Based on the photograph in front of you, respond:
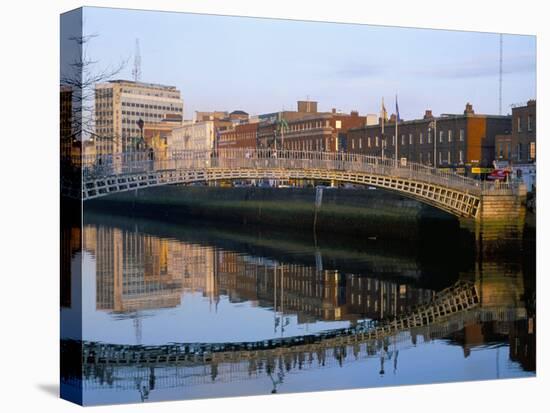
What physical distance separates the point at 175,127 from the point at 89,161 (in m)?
2.19

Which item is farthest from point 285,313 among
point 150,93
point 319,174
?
point 150,93

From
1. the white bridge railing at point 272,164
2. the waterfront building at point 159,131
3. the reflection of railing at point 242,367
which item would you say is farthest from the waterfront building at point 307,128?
the reflection of railing at point 242,367

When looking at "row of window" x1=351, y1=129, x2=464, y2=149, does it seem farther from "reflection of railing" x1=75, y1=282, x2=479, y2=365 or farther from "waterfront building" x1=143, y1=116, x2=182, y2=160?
"waterfront building" x1=143, y1=116, x2=182, y2=160

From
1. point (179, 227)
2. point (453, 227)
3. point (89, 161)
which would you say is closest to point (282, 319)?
point (89, 161)

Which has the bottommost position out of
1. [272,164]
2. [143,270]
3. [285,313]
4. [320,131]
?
[285,313]

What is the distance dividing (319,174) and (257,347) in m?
8.65

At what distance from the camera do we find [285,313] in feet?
51.8

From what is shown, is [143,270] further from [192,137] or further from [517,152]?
[192,137]

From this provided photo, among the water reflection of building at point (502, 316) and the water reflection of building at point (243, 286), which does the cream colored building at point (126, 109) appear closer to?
A: the water reflection of building at point (243, 286)

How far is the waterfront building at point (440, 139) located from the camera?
15523 millimetres

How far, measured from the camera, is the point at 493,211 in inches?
815

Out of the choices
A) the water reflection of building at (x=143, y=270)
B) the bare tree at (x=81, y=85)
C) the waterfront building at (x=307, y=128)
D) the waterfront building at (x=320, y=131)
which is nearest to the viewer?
the bare tree at (x=81, y=85)

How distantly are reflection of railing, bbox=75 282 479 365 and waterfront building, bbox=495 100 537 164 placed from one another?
229 cm

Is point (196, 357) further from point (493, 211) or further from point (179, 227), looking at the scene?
point (179, 227)
